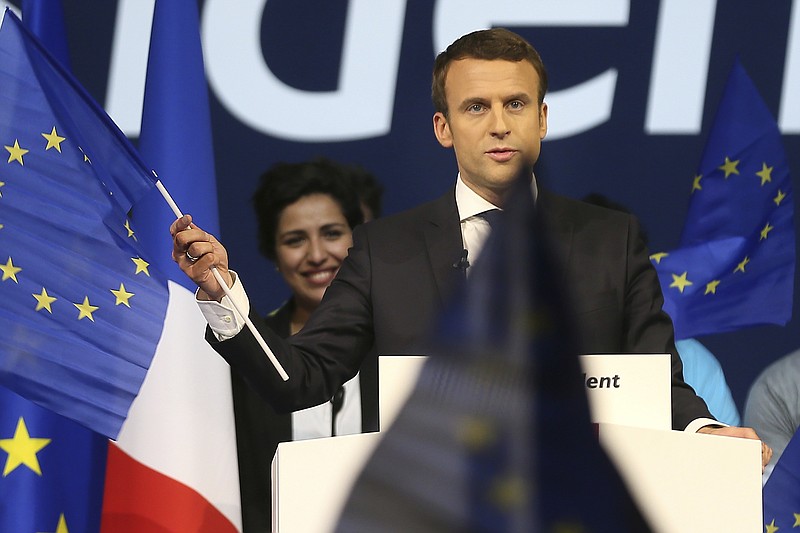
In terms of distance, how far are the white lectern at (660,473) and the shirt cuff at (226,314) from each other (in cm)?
46

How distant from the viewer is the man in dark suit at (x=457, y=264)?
1846 millimetres

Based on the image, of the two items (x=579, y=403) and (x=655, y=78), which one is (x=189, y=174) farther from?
(x=579, y=403)

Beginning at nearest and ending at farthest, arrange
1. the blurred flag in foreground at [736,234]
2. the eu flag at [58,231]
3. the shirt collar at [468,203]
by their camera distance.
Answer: the shirt collar at [468,203], the eu flag at [58,231], the blurred flag in foreground at [736,234]

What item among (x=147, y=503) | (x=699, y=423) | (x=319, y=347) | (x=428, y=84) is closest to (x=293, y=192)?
(x=428, y=84)

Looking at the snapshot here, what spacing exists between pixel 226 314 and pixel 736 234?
2.41m

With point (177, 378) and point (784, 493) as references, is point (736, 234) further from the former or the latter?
point (177, 378)

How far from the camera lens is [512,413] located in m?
0.52

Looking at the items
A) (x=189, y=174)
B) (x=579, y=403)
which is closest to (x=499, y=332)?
(x=579, y=403)

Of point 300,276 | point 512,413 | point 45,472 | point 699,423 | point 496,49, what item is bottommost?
point 512,413

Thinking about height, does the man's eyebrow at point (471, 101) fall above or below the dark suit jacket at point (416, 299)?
above

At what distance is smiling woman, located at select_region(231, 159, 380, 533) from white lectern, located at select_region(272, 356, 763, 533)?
1666mm

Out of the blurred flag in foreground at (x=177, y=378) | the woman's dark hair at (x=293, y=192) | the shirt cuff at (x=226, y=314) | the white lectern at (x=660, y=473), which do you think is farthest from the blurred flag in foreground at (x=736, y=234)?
the white lectern at (x=660, y=473)

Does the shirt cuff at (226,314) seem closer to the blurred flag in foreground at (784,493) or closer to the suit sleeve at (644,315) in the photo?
the suit sleeve at (644,315)

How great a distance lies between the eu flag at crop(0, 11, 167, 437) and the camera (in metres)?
2.32
